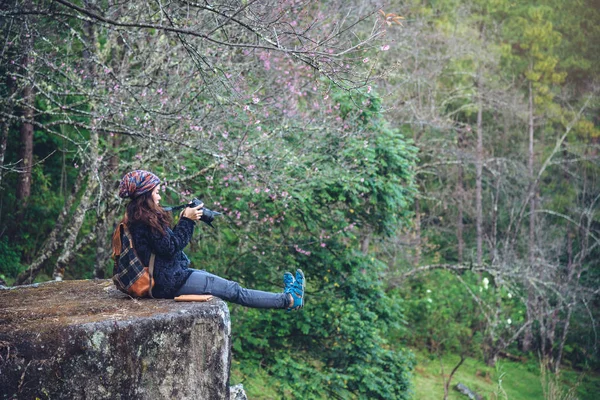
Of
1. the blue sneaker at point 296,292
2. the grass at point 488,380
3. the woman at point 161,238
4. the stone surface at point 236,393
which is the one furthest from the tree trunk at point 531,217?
the woman at point 161,238

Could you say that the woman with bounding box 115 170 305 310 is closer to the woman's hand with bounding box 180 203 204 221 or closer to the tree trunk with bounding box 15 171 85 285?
the woman's hand with bounding box 180 203 204 221

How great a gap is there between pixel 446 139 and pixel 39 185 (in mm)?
10136

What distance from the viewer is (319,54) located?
4281 mm

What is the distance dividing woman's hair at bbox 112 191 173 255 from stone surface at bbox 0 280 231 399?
503mm

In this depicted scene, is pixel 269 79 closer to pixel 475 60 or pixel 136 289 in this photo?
pixel 136 289

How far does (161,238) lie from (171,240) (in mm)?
72

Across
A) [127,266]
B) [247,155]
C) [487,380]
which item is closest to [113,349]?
[127,266]

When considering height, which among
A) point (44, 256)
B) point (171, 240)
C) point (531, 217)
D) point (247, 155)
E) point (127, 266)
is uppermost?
point (247, 155)

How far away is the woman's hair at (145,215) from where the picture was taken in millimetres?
4012

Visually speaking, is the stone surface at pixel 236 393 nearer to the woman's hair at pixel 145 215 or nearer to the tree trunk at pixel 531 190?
the woman's hair at pixel 145 215

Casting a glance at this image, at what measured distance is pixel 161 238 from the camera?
403cm

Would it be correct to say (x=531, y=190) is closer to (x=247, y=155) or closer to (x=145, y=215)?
(x=247, y=155)

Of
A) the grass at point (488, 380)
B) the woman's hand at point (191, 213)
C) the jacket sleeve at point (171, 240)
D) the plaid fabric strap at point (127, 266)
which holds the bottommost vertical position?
the grass at point (488, 380)

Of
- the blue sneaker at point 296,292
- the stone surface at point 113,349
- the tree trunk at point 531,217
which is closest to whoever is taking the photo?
the stone surface at point 113,349
